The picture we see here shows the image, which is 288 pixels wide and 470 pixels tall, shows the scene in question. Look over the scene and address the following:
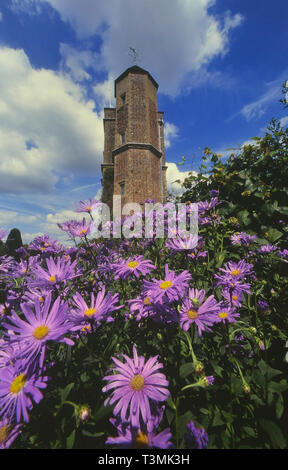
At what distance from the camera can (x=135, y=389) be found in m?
0.78

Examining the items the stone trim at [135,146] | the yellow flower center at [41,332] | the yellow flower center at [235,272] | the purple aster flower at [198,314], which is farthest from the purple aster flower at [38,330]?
the stone trim at [135,146]

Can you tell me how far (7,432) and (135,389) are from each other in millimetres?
493

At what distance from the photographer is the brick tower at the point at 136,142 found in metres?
15.9

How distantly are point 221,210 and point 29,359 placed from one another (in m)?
2.67

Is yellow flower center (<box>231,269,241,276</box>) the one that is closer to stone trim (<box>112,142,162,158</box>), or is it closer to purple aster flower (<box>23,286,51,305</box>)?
purple aster flower (<box>23,286,51,305</box>)

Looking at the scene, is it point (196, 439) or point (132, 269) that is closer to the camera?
point (196, 439)

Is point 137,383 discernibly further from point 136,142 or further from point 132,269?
point 136,142

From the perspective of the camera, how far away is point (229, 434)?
33.5 inches

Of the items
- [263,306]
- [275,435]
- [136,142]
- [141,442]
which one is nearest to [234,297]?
[263,306]

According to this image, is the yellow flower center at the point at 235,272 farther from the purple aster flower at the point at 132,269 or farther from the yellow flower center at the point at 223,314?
the purple aster flower at the point at 132,269

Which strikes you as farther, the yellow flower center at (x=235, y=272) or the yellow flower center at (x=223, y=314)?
the yellow flower center at (x=235, y=272)

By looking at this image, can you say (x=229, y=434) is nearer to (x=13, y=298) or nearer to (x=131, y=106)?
(x=13, y=298)

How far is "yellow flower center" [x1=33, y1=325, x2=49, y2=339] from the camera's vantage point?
0.80 meters
